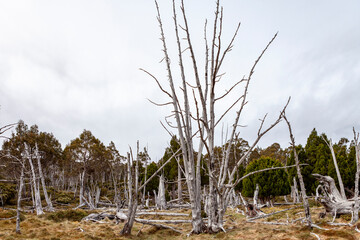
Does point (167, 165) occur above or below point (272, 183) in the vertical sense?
above

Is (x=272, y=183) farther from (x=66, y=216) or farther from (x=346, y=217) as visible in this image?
(x=66, y=216)

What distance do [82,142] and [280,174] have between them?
23.7 metres

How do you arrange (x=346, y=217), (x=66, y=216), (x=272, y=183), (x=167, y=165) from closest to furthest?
A: (x=346, y=217) < (x=66, y=216) < (x=272, y=183) < (x=167, y=165)

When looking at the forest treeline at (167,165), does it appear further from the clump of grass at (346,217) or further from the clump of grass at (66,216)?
the clump of grass at (346,217)

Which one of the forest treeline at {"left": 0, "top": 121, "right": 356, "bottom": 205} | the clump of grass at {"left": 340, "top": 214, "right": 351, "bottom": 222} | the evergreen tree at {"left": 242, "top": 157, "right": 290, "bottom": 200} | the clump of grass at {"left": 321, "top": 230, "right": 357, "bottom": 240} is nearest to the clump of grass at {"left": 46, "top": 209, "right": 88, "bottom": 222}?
the forest treeline at {"left": 0, "top": 121, "right": 356, "bottom": 205}

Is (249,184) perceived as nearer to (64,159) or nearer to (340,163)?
(340,163)

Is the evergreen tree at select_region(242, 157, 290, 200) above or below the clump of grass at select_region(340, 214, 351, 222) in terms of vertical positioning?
above

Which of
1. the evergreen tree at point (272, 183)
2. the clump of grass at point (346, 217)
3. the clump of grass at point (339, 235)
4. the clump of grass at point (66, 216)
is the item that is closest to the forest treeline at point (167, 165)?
the evergreen tree at point (272, 183)

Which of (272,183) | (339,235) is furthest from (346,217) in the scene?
(272,183)

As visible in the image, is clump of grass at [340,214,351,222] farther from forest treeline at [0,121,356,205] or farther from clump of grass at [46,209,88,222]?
clump of grass at [46,209,88,222]

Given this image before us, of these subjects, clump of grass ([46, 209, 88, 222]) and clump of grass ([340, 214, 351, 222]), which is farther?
clump of grass ([46, 209, 88, 222])

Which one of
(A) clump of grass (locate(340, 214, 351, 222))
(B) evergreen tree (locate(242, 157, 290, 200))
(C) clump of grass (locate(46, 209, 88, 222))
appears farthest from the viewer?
(B) evergreen tree (locate(242, 157, 290, 200))

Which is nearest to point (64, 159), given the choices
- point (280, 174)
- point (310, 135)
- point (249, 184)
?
Result: point (249, 184)

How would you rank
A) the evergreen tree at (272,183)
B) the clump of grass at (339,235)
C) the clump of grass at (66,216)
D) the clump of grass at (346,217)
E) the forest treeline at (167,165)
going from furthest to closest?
the evergreen tree at (272,183), the forest treeline at (167,165), the clump of grass at (66,216), the clump of grass at (346,217), the clump of grass at (339,235)
